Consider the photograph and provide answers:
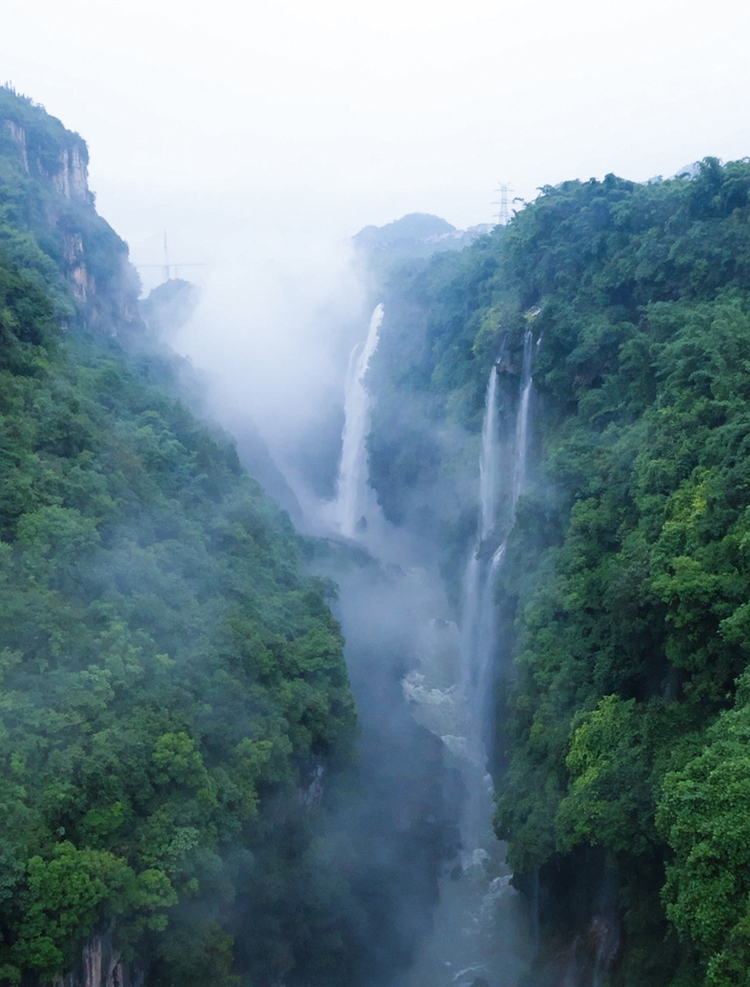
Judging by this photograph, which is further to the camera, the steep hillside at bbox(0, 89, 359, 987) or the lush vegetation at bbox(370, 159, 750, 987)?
the steep hillside at bbox(0, 89, 359, 987)

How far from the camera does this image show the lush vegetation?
13.9 m

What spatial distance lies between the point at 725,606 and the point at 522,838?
7.15 m

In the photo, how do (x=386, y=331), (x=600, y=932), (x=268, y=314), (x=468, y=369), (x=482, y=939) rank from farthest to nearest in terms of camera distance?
1. (x=268, y=314)
2. (x=386, y=331)
3. (x=468, y=369)
4. (x=482, y=939)
5. (x=600, y=932)

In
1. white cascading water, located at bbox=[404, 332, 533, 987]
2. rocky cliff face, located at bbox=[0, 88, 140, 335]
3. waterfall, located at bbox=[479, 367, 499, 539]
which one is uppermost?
rocky cliff face, located at bbox=[0, 88, 140, 335]

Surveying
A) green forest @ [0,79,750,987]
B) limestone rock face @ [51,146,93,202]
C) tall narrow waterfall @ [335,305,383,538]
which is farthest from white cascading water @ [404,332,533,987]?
limestone rock face @ [51,146,93,202]

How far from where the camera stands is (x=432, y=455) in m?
41.9

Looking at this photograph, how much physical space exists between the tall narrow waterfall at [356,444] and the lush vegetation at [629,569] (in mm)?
12971

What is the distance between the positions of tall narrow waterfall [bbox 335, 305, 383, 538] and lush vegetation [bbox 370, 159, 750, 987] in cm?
1297

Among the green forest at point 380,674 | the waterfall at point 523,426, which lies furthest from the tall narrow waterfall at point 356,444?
the waterfall at point 523,426

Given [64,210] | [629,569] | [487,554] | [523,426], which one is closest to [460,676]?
[487,554]

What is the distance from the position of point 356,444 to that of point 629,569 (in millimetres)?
36207

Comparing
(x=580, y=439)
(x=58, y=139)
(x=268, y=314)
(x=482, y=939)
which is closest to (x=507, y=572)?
(x=580, y=439)

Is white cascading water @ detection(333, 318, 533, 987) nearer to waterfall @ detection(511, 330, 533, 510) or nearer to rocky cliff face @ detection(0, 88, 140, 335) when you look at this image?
waterfall @ detection(511, 330, 533, 510)

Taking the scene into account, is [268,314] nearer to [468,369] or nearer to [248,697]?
[468,369]
